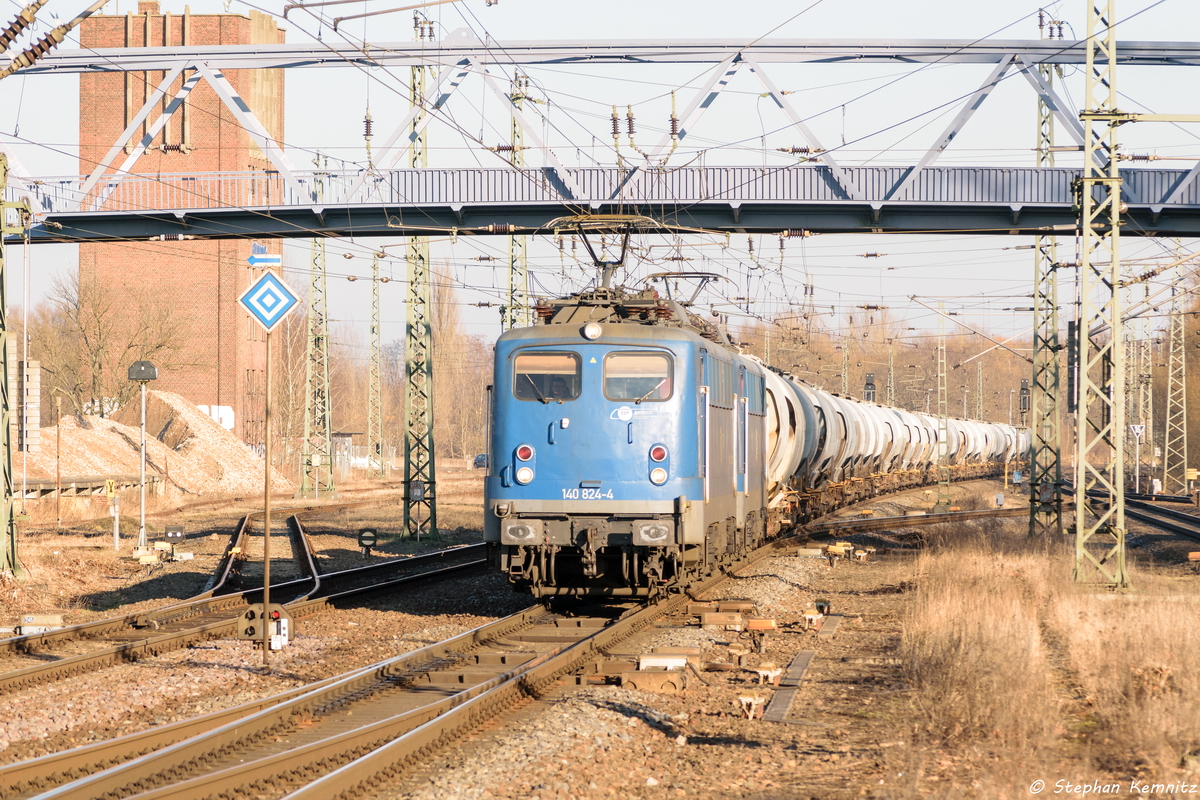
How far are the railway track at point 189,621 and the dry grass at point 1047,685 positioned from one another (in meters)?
7.55

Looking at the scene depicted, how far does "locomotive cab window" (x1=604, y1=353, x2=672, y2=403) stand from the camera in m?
14.4

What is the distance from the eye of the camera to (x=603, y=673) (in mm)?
11281

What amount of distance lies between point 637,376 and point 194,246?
181 feet

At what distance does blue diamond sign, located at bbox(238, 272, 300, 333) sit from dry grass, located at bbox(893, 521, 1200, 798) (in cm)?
681

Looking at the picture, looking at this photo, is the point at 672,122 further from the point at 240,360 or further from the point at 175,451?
the point at 240,360

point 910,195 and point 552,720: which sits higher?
point 910,195

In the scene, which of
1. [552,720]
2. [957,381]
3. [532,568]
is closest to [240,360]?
[532,568]

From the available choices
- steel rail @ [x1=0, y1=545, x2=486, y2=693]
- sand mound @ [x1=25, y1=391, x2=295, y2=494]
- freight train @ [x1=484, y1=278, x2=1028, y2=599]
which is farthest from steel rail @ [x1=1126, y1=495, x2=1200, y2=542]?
sand mound @ [x1=25, y1=391, x2=295, y2=494]

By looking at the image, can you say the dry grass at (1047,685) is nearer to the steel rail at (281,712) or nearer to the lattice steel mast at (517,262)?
the steel rail at (281,712)

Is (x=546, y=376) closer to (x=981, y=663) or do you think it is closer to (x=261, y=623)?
(x=261, y=623)

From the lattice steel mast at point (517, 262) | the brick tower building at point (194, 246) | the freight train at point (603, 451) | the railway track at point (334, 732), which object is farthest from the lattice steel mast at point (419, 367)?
the brick tower building at point (194, 246)

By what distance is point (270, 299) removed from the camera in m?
12.4

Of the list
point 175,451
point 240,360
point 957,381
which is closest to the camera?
point 175,451

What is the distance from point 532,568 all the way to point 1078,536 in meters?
8.11
